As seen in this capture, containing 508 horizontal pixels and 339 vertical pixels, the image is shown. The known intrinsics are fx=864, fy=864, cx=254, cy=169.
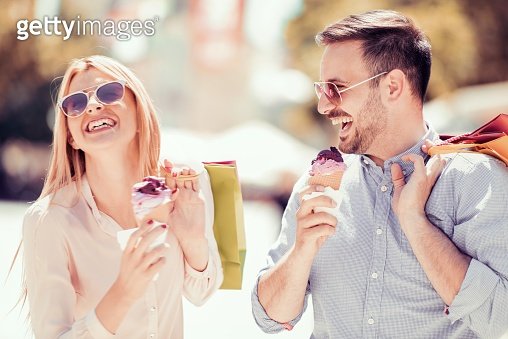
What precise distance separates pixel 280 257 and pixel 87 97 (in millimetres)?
996

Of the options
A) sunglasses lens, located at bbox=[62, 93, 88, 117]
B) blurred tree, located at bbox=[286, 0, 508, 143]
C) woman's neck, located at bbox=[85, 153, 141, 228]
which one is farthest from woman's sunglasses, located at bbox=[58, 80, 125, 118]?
blurred tree, located at bbox=[286, 0, 508, 143]

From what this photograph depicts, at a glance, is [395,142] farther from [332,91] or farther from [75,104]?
[75,104]

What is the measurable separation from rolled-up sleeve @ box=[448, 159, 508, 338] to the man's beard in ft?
1.40

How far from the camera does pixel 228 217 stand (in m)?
3.50

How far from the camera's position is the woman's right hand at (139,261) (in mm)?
2916

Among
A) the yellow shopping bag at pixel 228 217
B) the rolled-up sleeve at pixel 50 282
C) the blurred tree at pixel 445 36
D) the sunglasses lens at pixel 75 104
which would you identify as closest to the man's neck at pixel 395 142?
the yellow shopping bag at pixel 228 217

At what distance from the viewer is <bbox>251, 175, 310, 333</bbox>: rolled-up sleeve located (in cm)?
341

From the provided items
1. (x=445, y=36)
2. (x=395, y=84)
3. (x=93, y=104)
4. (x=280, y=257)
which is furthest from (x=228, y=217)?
(x=445, y=36)

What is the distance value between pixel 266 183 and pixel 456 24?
572cm

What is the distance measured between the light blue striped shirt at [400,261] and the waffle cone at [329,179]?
0.20 m

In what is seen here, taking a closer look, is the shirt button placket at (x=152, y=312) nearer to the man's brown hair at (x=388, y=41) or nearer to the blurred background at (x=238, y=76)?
the man's brown hair at (x=388, y=41)

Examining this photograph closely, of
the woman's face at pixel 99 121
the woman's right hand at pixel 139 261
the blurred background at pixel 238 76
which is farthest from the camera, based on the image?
the blurred background at pixel 238 76

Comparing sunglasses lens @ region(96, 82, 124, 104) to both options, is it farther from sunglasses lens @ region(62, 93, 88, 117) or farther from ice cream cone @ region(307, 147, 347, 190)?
ice cream cone @ region(307, 147, 347, 190)

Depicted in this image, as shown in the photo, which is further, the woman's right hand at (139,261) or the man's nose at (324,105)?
the man's nose at (324,105)
